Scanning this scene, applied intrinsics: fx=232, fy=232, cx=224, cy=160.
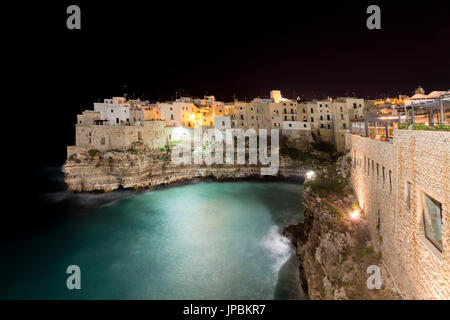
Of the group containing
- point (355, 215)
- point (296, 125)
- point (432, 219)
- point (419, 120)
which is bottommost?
point (355, 215)

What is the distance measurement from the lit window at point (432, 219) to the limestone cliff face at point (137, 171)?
102 ft

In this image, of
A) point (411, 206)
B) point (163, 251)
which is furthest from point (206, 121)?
point (411, 206)

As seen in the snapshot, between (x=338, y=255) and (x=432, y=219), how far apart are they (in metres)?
4.89

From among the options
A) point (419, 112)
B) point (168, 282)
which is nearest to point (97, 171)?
point (168, 282)

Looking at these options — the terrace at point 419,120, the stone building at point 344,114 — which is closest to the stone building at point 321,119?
the stone building at point 344,114

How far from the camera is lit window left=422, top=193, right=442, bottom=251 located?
5.91 m

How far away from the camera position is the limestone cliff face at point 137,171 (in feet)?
106

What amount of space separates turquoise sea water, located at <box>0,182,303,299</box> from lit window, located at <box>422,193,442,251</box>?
8.42 metres

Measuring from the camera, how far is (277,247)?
17.1 meters


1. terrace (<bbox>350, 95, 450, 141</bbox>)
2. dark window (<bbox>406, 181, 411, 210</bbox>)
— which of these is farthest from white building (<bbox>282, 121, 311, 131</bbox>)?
dark window (<bbox>406, 181, 411, 210</bbox>)

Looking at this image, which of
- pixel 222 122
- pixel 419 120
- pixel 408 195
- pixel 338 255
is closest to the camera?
pixel 408 195

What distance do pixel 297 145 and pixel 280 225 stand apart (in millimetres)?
22342

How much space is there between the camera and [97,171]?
3272 cm

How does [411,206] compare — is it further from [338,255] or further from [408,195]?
[338,255]
